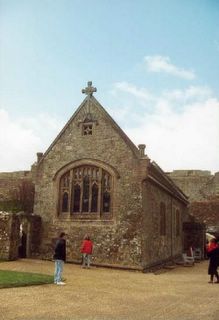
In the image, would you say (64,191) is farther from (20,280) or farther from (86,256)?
(20,280)

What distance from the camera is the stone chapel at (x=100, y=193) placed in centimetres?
1878

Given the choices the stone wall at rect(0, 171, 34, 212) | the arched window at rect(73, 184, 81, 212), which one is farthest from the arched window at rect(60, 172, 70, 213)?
the stone wall at rect(0, 171, 34, 212)

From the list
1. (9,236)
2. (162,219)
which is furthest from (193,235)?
(9,236)

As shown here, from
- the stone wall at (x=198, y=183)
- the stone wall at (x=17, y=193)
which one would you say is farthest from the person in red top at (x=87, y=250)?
the stone wall at (x=198, y=183)

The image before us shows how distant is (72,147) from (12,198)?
1463 centimetres

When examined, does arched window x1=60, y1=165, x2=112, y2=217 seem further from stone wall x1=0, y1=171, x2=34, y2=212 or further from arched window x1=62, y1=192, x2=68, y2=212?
stone wall x1=0, y1=171, x2=34, y2=212

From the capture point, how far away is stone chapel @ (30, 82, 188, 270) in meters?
18.8

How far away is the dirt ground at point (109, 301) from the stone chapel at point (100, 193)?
523 centimetres

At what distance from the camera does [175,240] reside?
25.9m

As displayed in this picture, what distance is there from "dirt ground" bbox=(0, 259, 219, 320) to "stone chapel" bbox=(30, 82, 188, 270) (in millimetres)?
5234

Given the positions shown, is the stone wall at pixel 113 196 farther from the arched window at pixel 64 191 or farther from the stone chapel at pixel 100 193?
the arched window at pixel 64 191

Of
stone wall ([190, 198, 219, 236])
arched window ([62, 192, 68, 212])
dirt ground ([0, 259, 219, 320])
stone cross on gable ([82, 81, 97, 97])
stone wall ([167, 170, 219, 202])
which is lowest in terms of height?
dirt ground ([0, 259, 219, 320])

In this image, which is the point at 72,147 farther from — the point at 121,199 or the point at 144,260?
the point at 144,260

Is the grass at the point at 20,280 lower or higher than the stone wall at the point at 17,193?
lower
